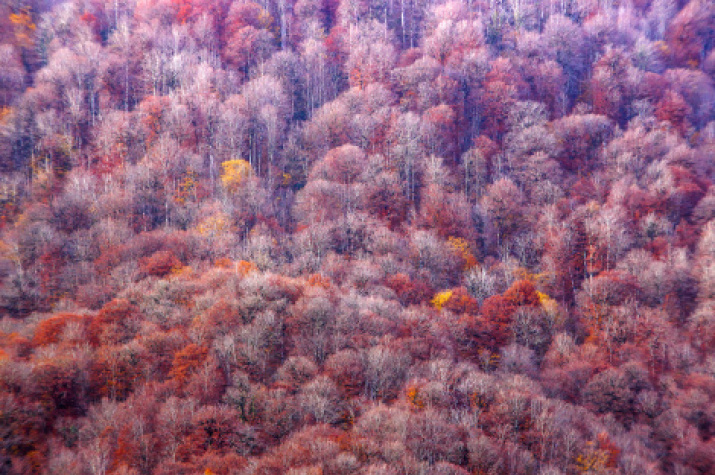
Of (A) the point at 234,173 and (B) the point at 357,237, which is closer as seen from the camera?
(B) the point at 357,237

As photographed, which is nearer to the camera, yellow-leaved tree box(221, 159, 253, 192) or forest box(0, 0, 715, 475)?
forest box(0, 0, 715, 475)

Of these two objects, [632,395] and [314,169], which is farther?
[314,169]

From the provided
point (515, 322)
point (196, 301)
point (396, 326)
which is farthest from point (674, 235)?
point (196, 301)

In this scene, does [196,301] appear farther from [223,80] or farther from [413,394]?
[223,80]

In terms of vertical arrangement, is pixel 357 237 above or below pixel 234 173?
below
